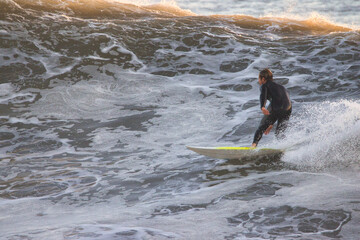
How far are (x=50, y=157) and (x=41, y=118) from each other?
2.75 metres

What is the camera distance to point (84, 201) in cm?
645

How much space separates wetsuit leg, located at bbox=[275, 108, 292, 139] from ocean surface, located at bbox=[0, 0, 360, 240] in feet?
0.60

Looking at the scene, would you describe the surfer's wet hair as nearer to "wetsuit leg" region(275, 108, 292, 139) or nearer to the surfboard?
"wetsuit leg" region(275, 108, 292, 139)

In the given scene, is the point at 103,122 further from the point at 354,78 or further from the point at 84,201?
the point at 354,78

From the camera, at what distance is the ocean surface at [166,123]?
5.23 m

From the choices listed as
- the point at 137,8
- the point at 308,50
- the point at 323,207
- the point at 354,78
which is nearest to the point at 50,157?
the point at 323,207

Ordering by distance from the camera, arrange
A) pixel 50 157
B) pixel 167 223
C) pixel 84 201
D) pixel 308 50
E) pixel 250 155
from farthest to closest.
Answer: pixel 308 50 < pixel 50 157 < pixel 250 155 < pixel 84 201 < pixel 167 223

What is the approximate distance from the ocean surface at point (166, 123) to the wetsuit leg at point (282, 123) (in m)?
0.18

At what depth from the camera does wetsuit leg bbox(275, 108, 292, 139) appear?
802 centimetres

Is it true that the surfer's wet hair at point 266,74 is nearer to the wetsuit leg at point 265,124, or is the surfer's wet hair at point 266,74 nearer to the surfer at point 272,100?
the surfer at point 272,100

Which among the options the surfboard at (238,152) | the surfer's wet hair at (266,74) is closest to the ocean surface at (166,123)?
the surfboard at (238,152)

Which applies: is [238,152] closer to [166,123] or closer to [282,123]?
[282,123]

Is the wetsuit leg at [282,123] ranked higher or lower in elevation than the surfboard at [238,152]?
higher

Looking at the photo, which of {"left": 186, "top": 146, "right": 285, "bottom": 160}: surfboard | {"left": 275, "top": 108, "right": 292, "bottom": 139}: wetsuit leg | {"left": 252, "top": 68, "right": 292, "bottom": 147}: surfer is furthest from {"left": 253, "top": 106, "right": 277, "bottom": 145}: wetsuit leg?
{"left": 186, "top": 146, "right": 285, "bottom": 160}: surfboard
